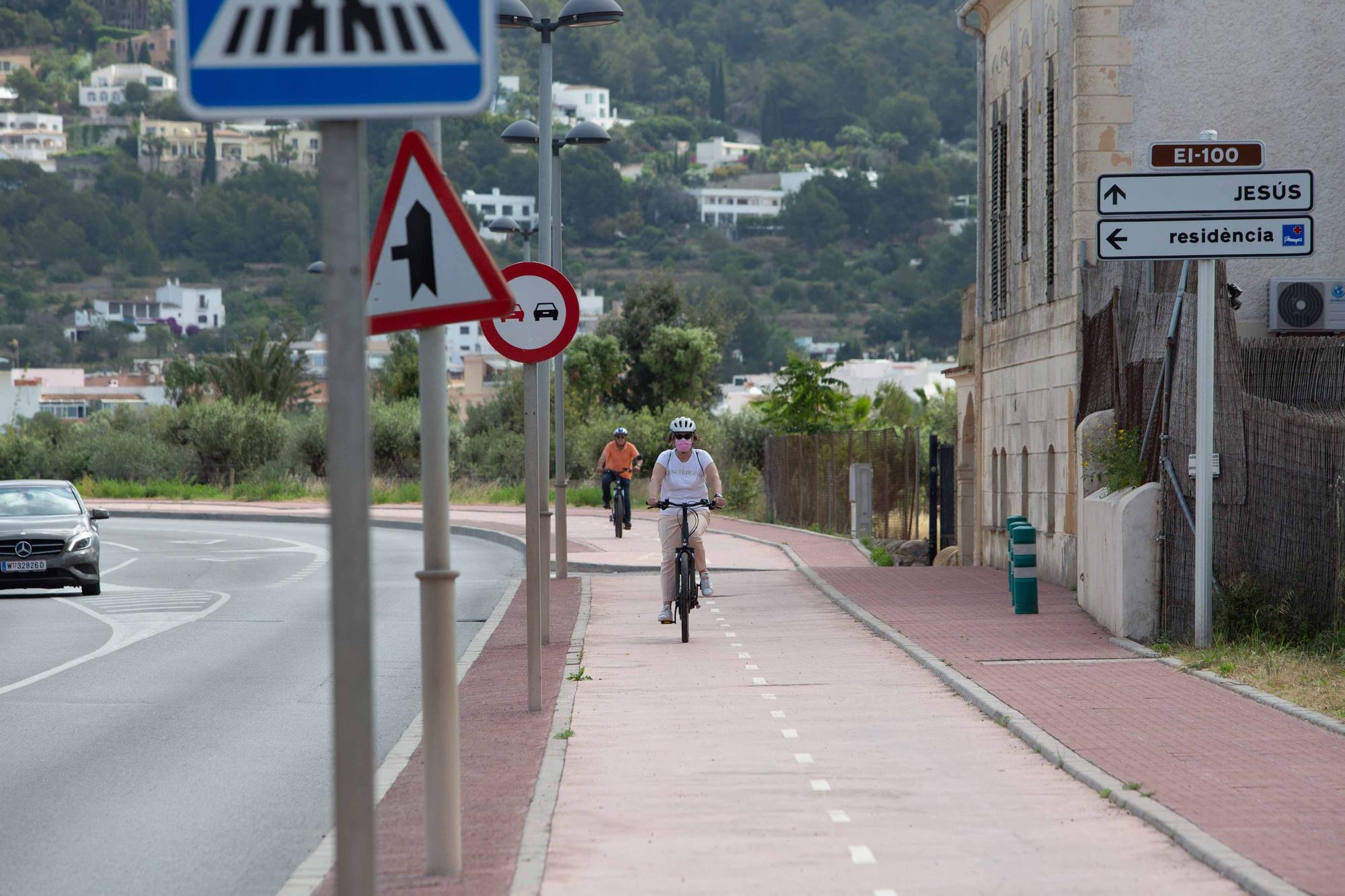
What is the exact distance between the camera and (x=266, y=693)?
1291 cm

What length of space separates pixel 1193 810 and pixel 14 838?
16.1ft

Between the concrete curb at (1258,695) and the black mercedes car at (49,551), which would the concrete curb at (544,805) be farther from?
the black mercedes car at (49,551)

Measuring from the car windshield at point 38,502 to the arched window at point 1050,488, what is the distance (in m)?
11.4

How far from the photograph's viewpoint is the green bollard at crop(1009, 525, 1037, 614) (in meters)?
16.6

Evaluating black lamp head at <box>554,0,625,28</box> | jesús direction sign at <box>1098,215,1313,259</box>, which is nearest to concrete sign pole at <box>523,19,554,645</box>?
black lamp head at <box>554,0,625,28</box>

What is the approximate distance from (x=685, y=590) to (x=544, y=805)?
7.47 metres

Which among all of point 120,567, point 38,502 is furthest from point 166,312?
point 38,502

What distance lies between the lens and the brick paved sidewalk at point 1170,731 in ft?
24.2

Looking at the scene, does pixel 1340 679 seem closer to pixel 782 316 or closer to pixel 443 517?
pixel 443 517

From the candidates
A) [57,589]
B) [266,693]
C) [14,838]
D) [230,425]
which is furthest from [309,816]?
[230,425]

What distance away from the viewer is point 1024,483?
2298 cm

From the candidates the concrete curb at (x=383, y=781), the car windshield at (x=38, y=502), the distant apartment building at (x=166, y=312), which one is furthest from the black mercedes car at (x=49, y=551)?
the distant apartment building at (x=166, y=312)

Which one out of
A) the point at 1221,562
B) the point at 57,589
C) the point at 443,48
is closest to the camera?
the point at 443,48

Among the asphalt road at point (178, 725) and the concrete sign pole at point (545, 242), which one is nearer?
the asphalt road at point (178, 725)
